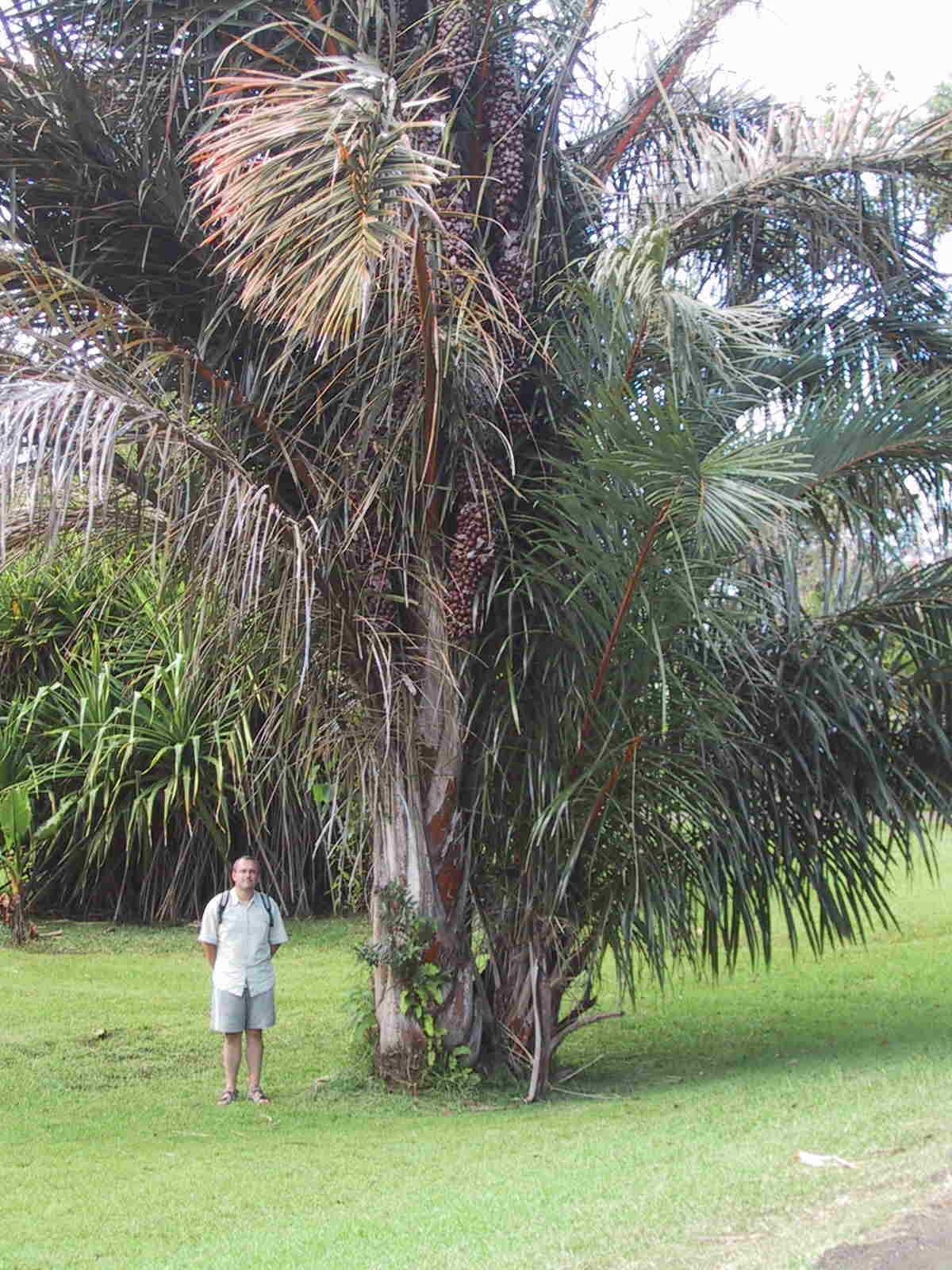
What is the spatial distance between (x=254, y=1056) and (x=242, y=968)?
45cm

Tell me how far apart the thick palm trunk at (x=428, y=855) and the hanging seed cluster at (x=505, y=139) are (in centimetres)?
210

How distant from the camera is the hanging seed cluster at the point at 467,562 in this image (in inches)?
281

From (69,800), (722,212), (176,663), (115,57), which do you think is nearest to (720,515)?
(722,212)

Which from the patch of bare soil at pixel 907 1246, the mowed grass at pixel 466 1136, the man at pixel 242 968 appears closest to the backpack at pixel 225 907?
the man at pixel 242 968

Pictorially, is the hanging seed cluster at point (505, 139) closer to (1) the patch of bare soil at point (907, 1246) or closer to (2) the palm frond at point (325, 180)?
(2) the palm frond at point (325, 180)

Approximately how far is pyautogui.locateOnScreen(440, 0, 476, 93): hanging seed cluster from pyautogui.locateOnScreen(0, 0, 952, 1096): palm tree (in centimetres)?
2

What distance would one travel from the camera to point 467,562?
7176 millimetres

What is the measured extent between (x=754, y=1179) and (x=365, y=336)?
4020 mm

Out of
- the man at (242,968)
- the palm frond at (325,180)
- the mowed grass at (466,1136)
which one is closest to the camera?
the mowed grass at (466,1136)

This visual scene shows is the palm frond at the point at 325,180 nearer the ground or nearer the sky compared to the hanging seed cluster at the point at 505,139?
nearer the ground

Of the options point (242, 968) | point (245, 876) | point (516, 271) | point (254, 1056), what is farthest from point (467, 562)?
point (254, 1056)

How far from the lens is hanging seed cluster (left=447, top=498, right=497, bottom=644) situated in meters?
7.14

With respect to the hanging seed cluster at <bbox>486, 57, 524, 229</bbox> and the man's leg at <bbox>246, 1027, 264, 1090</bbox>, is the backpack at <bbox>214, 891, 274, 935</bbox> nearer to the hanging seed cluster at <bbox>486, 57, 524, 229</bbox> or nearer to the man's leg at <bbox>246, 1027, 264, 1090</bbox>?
the man's leg at <bbox>246, 1027, 264, 1090</bbox>

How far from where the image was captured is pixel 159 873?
13.1 m
